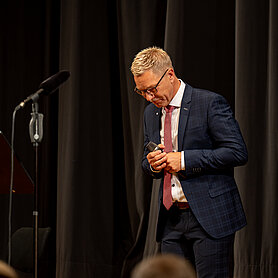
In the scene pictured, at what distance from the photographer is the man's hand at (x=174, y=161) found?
229 centimetres

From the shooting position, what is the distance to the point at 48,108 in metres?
4.50

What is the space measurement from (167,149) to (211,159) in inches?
9.7

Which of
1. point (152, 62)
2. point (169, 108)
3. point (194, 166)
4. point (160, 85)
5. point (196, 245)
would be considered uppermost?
point (152, 62)

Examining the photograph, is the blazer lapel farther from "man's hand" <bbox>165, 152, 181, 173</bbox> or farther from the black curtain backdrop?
the black curtain backdrop

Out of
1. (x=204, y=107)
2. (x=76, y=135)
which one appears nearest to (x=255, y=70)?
(x=204, y=107)

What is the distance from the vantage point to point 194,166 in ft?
7.47

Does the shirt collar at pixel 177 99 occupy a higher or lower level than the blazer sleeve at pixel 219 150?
higher

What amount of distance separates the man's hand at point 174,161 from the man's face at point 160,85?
10.9 inches

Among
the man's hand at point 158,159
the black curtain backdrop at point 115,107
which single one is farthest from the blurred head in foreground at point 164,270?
the black curtain backdrop at point 115,107

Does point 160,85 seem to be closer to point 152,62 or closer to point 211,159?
point 152,62

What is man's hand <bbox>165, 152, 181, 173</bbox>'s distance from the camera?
2.29 m

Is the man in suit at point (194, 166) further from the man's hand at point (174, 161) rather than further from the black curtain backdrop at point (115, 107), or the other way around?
the black curtain backdrop at point (115, 107)

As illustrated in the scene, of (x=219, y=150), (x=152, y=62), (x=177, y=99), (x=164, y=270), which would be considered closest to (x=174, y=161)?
(x=219, y=150)

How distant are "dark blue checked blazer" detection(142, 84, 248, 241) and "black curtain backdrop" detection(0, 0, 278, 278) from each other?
3.83 ft
